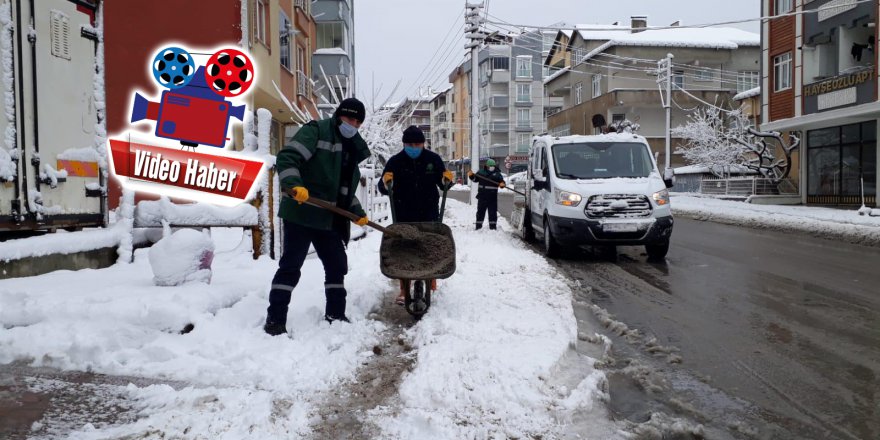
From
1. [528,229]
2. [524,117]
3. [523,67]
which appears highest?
[523,67]

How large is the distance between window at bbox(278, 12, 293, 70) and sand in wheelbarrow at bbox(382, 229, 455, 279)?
17054mm

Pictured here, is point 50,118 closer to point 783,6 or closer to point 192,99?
point 192,99

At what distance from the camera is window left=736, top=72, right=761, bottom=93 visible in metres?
47.7

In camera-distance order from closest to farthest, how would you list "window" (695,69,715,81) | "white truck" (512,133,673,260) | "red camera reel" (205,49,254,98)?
1. "red camera reel" (205,49,254,98)
2. "white truck" (512,133,673,260)
3. "window" (695,69,715,81)

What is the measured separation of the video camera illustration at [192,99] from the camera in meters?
7.32

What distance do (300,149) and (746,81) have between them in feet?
164

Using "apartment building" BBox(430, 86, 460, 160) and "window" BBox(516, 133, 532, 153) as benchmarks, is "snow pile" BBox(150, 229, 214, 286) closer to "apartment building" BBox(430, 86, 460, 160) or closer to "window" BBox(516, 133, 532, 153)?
"window" BBox(516, 133, 532, 153)

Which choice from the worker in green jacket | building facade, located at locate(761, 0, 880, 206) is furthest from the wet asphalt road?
building facade, located at locate(761, 0, 880, 206)

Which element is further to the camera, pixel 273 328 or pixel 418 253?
pixel 418 253

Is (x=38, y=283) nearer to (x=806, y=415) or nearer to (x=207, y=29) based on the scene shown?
(x=806, y=415)

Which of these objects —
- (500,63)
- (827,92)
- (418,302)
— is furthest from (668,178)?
(500,63)

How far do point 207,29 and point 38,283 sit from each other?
11.8m

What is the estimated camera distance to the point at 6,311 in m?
4.42

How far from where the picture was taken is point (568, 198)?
10.0m
